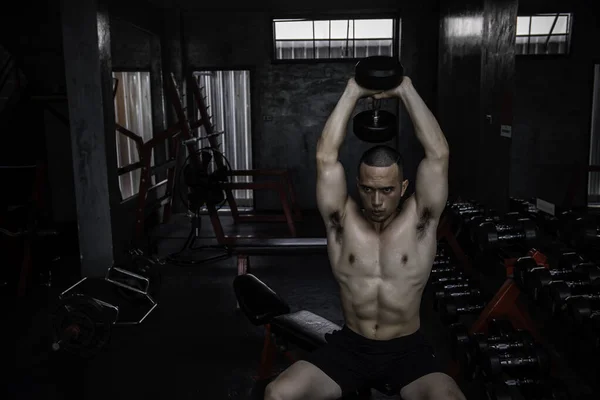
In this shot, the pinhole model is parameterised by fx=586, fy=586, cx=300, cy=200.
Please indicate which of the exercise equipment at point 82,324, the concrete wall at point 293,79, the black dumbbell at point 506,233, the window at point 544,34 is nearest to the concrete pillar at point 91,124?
the exercise equipment at point 82,324

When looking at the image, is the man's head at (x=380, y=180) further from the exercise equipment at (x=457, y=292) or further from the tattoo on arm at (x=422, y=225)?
the exercise equipment at (x=457, y=292)

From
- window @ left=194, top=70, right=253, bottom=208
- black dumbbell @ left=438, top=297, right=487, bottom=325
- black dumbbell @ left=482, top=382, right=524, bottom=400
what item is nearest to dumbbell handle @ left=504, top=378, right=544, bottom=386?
black dumbbell @ left=482, top=382, right=524, bottom=400

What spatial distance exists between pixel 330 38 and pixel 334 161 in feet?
16.9

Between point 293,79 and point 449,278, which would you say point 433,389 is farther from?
point 293,79

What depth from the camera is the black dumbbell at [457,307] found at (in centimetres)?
294

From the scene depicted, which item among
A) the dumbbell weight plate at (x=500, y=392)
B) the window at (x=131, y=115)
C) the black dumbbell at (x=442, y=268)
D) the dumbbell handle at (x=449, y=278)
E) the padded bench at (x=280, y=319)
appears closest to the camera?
the dumbbell weight plate at (x=500, y=392)

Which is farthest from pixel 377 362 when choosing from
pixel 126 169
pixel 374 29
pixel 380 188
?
pixel 374 29

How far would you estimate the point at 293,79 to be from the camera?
6895mm

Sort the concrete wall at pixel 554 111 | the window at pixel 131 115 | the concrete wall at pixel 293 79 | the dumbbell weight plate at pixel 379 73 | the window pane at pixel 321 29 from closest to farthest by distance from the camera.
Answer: the dumbbell weight plate at pixel 379 73, the window at pixel 131 115, the concrete wall at pixel 554 111, the concrete wall at pixel 293 79, the window pane at pixel 321 29

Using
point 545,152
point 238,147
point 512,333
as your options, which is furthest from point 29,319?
point 545,152

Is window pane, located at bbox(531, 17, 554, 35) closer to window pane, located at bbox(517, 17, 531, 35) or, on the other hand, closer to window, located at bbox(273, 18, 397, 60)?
window pane, located at bbox(517, 17, 531, 35)

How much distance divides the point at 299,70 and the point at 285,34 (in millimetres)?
450

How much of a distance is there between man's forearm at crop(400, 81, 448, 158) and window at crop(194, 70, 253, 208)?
5269 mm

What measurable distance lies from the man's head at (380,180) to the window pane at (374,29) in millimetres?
5195
